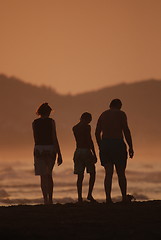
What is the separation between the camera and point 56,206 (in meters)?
16.7

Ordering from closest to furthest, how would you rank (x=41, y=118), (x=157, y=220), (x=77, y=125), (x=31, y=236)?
1. (x=31, y=236)
2. (x=157, y=220)
3. (x=41, y=118)
4. (x=77, y=125)

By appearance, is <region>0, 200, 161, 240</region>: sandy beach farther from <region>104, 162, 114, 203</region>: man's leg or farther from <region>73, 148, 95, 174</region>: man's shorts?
<region>73, 148, 95, 174</region>: man's shorts

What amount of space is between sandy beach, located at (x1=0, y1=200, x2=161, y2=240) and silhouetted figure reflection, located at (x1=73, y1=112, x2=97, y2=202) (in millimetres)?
2301

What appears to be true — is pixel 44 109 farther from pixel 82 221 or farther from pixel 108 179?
pixel 82 221

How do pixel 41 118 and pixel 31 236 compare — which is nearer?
pixel 31 236

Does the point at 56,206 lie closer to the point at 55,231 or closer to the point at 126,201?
the point at 126,201

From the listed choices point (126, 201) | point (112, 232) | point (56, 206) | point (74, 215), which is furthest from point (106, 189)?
point (112, 232)

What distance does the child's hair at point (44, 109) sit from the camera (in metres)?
17.7

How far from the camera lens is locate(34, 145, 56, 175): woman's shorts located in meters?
17.6

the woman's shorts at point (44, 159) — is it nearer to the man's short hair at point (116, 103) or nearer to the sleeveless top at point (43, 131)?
the sleeveless top at point (43, 131)

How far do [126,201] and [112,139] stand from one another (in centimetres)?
149

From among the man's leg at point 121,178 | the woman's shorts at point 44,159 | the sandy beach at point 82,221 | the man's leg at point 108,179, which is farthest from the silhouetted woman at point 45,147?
the man's leg at point 121,178

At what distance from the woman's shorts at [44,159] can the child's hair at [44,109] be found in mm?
761

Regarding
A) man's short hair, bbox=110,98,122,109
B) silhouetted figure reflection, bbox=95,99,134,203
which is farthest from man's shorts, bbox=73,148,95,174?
man's short hair, bbox=110,98,122,109
